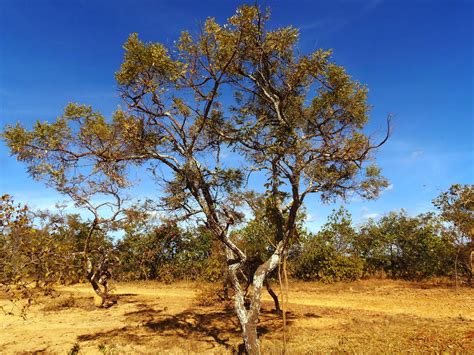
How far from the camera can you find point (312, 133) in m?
11.4

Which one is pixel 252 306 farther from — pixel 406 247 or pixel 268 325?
pixel 406 247

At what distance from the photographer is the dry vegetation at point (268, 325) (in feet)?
33.9

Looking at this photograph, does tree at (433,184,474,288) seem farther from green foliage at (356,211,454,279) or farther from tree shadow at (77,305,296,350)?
tree shadow at (77,305,296,350)

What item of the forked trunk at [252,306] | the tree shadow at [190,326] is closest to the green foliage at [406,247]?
the tree shadow at [190,326]

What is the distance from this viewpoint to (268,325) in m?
13.1

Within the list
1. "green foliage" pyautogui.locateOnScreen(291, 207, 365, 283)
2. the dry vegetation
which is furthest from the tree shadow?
"green foliage" pyautogui.locateOnScreen(291, 207, 365, 283)

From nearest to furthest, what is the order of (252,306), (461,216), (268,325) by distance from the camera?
(252,306) → (268,325) → (461,216)

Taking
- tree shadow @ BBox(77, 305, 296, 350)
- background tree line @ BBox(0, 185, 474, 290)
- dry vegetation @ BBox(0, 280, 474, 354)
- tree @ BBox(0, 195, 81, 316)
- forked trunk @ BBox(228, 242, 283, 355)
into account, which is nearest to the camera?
tree @ BBox(0, 195, 81, 316)

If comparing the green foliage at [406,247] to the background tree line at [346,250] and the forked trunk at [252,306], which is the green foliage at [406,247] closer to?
the background tree line at [346,250]

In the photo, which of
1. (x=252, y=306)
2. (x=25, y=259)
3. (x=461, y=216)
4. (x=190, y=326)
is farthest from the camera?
(x=461, y=216)

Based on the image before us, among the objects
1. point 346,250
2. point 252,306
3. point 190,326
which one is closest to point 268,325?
point 190,326

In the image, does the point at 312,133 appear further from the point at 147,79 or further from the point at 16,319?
the point at 16,319

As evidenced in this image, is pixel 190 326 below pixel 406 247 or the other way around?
below

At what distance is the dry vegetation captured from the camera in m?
10.3
